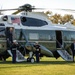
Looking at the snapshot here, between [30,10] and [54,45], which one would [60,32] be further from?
[30,10]

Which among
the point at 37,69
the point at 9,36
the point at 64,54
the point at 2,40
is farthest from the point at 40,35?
the point at 37,69

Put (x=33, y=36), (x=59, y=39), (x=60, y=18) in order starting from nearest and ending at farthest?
(x=33, y=36)
(x=59, y=39)
(x=60, y=18)

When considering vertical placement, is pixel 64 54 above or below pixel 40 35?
below

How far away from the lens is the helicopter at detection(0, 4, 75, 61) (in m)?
22.3

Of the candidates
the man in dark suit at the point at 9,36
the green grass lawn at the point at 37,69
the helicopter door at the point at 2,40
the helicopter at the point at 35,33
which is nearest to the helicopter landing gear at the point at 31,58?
the helicopter at the point at 35,33

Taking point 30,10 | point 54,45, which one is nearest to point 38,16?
point 30,10

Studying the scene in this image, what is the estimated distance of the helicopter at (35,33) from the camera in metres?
22.3

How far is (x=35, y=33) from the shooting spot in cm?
2312

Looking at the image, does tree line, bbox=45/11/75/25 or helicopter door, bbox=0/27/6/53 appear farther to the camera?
tree line, bbox=45/11/75/25

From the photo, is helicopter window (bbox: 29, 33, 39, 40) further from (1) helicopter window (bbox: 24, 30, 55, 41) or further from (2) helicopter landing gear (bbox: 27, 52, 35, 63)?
(2) helicopter landing gear (bbox: 27, 52, 35, 63)

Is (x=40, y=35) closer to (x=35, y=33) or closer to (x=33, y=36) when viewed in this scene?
(x=35, y=33)

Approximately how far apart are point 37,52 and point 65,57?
297cm

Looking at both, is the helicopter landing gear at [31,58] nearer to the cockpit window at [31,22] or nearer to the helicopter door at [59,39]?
the cockpit window at [31,22]

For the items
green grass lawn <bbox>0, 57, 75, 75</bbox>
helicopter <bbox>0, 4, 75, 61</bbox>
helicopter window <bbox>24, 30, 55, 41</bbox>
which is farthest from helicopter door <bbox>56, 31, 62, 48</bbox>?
green grass lawn <bbox>0, 57, 75, 75</bbox>
